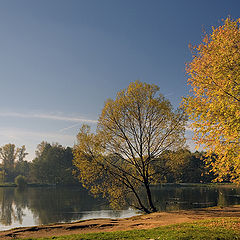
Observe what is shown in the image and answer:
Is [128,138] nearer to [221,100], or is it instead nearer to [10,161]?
[221,100]

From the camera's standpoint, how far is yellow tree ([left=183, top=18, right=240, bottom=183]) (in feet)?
57.1

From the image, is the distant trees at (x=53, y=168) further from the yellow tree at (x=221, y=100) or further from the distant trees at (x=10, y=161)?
the yellow tree at (x=221, y=100)

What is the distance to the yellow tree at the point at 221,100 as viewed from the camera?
685 inches

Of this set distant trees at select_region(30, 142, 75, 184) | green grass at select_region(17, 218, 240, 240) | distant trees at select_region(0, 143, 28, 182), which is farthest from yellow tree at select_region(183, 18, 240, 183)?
distant trees at select_region(0, 143, 28, 182)

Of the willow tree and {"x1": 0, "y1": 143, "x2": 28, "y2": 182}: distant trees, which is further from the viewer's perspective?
{"x1": 0, "y1": 143, "x2": 28, "y2": 182}: distant trees

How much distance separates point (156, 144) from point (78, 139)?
9886 mm

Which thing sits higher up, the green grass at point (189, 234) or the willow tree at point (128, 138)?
the willow tree at point (128, 138)

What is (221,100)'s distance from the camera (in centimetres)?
1827

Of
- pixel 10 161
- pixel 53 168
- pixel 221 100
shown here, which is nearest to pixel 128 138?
pixel 221 100

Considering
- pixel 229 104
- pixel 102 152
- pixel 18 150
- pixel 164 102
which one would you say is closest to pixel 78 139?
pixel 102 152

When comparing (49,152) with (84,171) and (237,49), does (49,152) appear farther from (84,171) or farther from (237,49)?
(237,49)

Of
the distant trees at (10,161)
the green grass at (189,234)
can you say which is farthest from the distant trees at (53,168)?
the green grass at (189,234)

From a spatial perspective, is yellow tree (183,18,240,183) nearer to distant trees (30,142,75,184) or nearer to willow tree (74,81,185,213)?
willow tree (74,81,185,213)

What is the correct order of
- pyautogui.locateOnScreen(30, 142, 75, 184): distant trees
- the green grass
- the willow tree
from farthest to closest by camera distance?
pyautogui.locateOnScreen(30, 142, 75, 184): distant trees < the willow tree < the green grass
